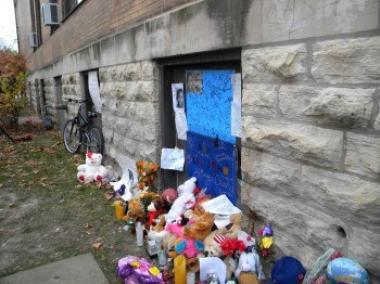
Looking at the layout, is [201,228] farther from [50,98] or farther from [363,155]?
[50,98]

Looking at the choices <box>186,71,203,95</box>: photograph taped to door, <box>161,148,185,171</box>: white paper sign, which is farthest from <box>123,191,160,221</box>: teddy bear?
<box>186,71,203,95</box>: photograph taped to door

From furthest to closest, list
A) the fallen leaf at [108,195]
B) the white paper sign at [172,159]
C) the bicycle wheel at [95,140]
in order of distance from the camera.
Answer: the bicycle wheel at [95,140] → the fallen leaf at [108,195] → the white paper sign at [172,159]

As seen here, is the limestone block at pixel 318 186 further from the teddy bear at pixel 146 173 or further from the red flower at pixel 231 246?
the teddy bear at pixel 146 173

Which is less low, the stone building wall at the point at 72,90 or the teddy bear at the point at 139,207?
the stone building wall at the point at 72,90

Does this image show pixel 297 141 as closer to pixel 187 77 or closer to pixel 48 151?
pixel 187 77

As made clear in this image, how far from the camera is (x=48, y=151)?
9.53m

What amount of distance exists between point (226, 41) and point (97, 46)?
444 cm

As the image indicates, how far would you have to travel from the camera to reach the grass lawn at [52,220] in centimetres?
409

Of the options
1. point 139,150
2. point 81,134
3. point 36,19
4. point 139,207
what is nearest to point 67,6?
point 81,134

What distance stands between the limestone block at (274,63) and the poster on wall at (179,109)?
1704mm

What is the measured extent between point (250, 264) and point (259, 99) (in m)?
1.34

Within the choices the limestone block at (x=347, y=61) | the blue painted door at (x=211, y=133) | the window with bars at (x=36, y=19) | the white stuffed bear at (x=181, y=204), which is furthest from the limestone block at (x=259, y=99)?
the window with bars at (x=36, y=19)

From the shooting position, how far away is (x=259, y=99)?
3070mm

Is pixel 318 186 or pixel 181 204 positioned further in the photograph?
pixel 181 204
